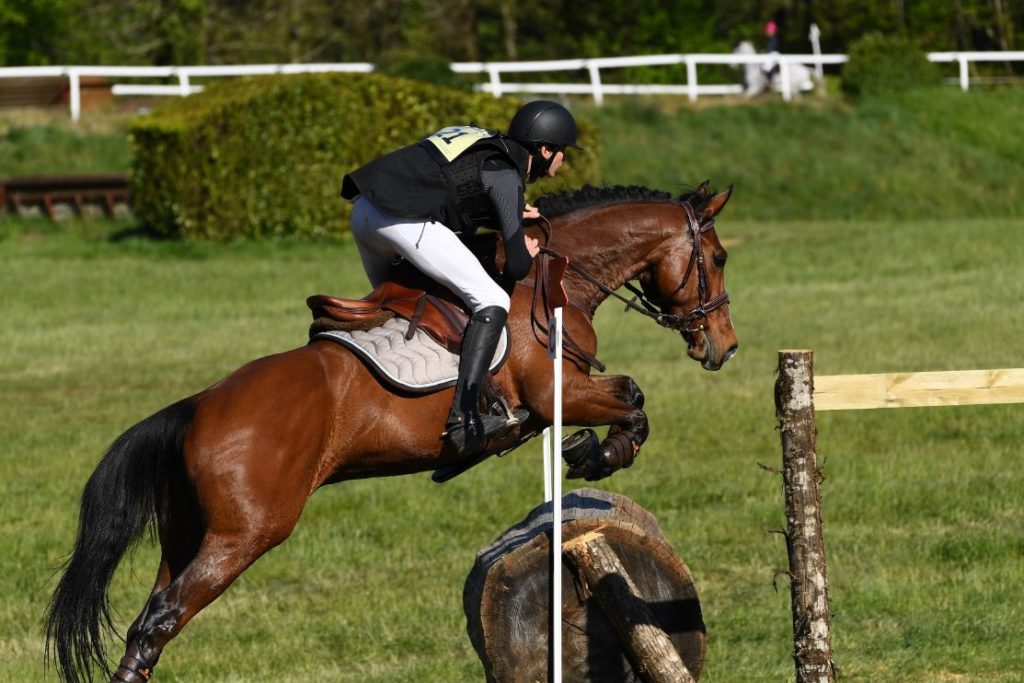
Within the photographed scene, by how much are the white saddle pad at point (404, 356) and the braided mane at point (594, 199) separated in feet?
3.33

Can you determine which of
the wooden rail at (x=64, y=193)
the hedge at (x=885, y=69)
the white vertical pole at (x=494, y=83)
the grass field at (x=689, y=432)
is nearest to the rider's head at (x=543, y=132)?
the grass field at (x=689, y=432)

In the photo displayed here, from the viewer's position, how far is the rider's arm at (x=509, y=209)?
21.6ft

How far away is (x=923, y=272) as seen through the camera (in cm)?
2289

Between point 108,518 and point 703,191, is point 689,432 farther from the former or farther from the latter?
point 108,518

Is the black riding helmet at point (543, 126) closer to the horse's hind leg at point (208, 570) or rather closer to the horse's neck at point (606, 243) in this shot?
the horse's neck at point (606, 243)

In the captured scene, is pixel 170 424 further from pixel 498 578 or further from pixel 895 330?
pixel 895 330

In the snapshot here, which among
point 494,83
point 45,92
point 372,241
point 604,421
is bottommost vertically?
point 494,83

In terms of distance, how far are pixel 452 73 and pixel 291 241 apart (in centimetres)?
592

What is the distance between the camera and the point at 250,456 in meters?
6.15

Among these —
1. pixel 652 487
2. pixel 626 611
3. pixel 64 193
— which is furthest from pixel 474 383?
pixel 64 193

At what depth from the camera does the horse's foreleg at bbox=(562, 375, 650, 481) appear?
22.3ft

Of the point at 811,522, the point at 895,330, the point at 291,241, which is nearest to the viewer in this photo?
the point at 811,522

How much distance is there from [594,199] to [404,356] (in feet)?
4.80

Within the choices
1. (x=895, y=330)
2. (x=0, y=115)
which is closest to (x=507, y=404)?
(x=895, y=330)
